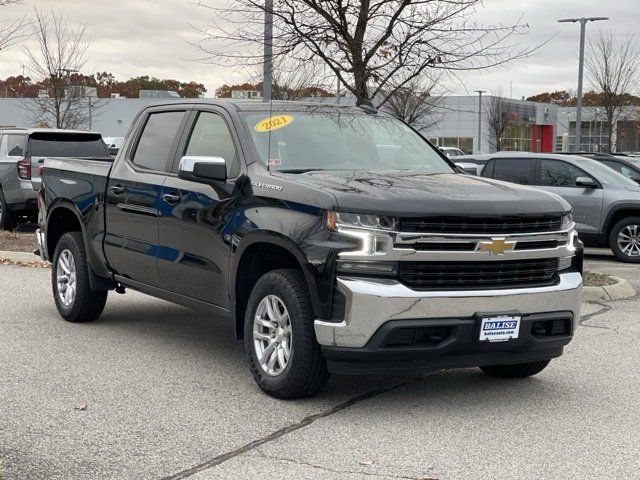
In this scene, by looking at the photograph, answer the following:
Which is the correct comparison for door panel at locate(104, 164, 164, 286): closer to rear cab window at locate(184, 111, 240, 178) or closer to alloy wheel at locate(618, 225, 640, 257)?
rear cab window at locate(184, 111, 240, 178)

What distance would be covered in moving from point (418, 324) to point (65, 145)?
13242mm

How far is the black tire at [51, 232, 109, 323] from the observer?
8.61 meters

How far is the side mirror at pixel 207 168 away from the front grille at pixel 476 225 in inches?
57.6

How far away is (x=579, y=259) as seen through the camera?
6402 mm

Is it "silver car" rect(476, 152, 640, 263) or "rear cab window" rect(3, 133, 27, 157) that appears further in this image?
"rear cab window" rect(3, 133, 27, 157)

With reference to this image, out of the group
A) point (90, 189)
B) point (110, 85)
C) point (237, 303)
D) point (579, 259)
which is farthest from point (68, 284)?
point (110, 85)

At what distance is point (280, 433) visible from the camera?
5.45 metres

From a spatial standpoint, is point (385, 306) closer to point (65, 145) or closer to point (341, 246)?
point (341, 246)

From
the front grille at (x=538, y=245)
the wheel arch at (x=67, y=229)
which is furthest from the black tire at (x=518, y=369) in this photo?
the wheel arch at (x=67, y=229)

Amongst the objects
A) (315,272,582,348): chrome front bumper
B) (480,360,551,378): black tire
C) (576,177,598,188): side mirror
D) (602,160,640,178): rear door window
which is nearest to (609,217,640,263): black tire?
(576,177,598,188): side mirror

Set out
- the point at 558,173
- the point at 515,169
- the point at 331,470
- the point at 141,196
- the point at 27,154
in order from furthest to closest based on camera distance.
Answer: the point at 27,154 → the point at 515,169 → the point at 558,173 → the point at 141,196 → the point at 331,470

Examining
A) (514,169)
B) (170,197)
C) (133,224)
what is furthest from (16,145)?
(170,197)

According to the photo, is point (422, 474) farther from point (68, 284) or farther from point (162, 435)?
point (68, 284)

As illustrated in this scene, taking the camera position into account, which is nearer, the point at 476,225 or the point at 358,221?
the point at 358,221
